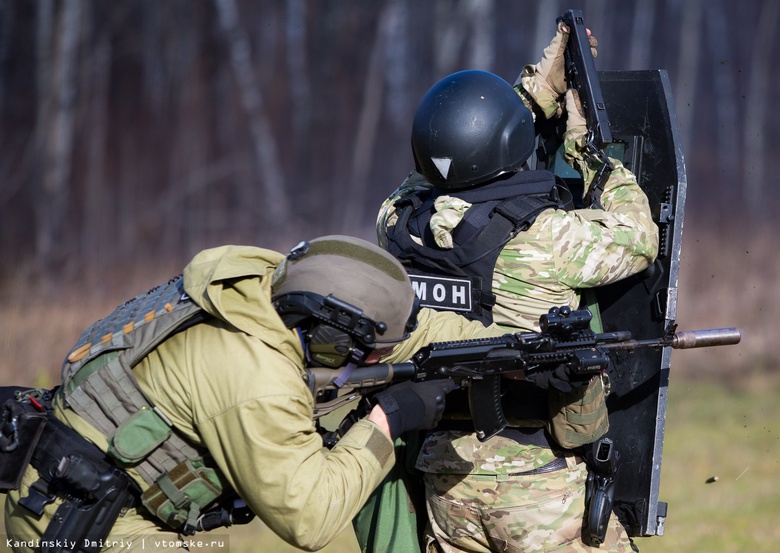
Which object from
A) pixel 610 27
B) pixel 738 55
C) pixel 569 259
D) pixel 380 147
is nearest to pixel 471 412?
pixel 569 259

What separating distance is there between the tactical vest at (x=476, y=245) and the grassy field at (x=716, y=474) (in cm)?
242

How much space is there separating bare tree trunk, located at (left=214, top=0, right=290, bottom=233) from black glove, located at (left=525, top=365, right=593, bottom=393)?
20.2 ft

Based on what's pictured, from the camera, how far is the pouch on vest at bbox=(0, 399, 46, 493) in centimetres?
261

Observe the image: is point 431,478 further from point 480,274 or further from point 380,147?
point 380,147

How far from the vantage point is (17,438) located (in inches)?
103

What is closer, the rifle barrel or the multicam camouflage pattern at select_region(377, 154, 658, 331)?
the multicam camouflage pattern at select_region(377, 154, 658, 331)

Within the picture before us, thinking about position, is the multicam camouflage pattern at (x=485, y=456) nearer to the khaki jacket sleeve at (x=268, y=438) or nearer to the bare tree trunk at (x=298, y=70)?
the khaki jacket sleeve at (x=268, y=438)

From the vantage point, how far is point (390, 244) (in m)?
3.46

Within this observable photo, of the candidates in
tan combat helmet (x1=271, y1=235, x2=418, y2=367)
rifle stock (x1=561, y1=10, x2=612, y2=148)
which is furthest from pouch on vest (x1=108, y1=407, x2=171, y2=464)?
rifle stock (x1=561, y1=10, x2=612, y2=148)

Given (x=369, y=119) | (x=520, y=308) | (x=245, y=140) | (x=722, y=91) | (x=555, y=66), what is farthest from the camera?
(x=722, y=91)

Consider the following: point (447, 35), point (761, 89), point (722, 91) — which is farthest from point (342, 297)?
point (761, 89)

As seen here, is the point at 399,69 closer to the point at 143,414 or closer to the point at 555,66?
the point at 555,66

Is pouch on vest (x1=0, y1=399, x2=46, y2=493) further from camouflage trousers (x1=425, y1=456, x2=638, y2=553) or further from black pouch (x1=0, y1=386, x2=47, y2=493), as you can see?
camouflage trousers (x1=425, y1=456, x2=638, y2=553)

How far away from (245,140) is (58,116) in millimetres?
1731
